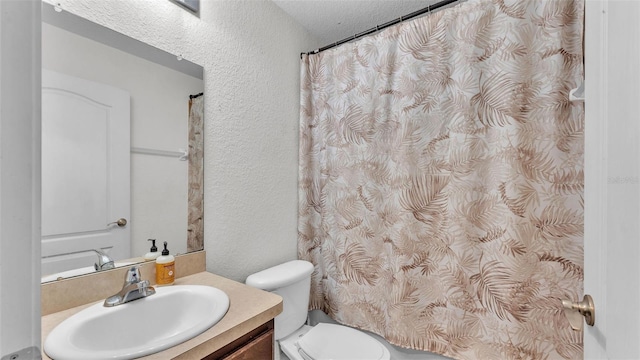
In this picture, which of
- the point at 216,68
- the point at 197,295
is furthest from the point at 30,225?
the point at 216,68

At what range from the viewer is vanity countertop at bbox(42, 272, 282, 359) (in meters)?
0.68

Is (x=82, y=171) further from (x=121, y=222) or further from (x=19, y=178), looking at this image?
(x=19, y=178)

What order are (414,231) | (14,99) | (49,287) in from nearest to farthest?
(14,99) < (49,287) < (414,231)

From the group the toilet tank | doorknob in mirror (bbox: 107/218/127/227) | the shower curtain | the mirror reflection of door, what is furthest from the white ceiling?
the toilet tank

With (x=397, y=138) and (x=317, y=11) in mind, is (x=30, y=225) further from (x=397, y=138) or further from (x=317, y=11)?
(x=317, y=11)

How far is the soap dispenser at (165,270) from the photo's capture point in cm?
105

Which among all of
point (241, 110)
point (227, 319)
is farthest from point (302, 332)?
point (241, 110)

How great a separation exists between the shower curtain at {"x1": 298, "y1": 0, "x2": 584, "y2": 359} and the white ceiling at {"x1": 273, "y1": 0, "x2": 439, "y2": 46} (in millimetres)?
210

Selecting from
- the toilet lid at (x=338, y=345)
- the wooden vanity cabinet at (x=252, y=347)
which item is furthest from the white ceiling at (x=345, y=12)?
the toilet lid at (x=338, y=345)

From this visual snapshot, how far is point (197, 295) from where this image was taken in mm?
972

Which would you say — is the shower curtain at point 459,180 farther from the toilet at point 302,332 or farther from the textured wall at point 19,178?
the textured wall at point 19,178

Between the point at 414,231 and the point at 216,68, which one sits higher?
the point at 216,68

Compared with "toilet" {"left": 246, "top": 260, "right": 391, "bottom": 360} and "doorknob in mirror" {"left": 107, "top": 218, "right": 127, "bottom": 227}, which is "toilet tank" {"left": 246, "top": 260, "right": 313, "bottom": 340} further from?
"doorknob in mirror" {"left": 107, "top": 218, "right": 127, "bottom": 227}
